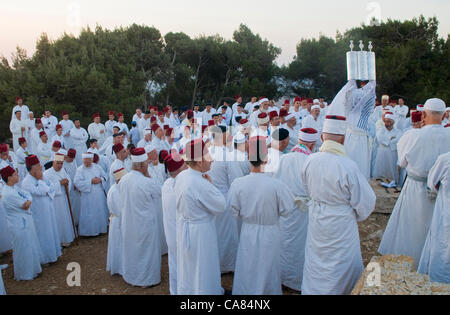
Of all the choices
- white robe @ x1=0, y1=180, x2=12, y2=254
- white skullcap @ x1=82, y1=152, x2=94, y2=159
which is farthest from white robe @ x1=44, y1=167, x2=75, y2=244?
white robe @ x1=0, y1=180, x2=12, y2=254

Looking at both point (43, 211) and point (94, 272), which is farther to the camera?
point (43, 211)

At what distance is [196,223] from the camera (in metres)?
3.98

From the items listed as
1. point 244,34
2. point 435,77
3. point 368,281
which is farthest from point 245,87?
point 368,281

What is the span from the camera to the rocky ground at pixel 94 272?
5320 millimetres

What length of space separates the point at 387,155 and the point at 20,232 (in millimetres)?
8223

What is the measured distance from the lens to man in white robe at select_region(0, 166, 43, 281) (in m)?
5.56

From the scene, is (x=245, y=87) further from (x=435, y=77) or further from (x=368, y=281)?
(x=368, y=281)

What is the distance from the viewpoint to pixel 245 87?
24.1 metres

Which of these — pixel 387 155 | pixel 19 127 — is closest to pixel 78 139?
pixel 19 127

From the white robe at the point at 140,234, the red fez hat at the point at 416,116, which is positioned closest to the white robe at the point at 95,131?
the white robe at the point at 140,234

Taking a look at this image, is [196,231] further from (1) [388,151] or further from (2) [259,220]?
(1) [388,151]

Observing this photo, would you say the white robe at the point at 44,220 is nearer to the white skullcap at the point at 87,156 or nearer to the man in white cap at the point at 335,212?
the white skullcap at the point at 87,156

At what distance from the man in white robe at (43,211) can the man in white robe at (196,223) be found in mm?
3314

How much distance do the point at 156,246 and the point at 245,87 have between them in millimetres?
19732
